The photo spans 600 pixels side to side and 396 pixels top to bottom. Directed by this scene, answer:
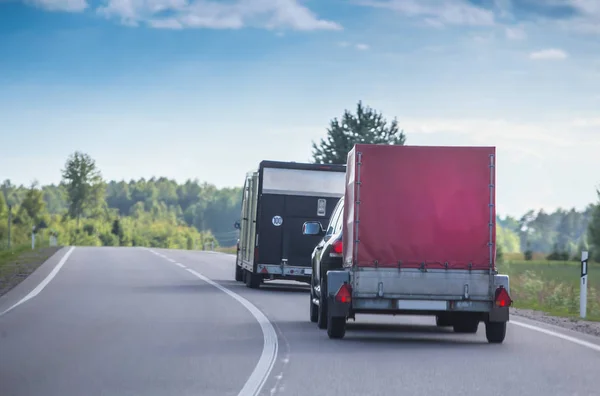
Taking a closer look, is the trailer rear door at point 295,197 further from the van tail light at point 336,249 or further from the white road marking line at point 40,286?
the van tail light at point 336,249

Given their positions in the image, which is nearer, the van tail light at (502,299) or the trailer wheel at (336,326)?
the van tail light at (502,299)

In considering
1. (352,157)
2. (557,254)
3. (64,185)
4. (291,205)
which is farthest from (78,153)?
(352,157)

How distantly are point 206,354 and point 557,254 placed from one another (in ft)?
366

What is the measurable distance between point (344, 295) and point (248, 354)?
209 cm

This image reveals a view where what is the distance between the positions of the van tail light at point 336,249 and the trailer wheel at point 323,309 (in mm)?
425

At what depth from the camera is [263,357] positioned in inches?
514

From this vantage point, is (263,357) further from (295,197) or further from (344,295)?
(295,197)

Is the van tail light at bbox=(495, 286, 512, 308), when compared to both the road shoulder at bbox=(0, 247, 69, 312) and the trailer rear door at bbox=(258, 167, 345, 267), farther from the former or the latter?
the trailer rear door at bbox=(258, 167, 345, 267)

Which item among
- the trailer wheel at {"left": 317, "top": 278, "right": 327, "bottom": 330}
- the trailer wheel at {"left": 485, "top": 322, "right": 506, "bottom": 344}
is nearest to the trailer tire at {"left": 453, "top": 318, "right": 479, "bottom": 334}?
the trailer wheel at {"left": 485, "top": 322, "right": 506, "bottom": 344}

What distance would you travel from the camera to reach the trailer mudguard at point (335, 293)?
49.6 feet

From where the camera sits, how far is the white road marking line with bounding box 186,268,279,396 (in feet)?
34.2

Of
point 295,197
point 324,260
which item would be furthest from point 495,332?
point 295,197

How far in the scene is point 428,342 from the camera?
1549 cm

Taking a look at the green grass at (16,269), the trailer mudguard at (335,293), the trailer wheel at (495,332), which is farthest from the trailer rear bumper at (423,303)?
the green grass at (16,269)
